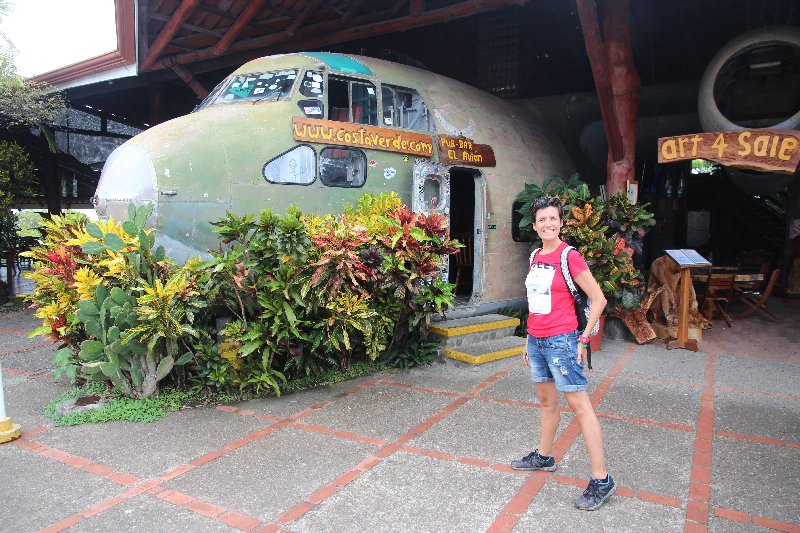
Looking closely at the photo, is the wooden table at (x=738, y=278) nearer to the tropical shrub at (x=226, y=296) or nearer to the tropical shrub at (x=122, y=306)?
the tropical shrub at (x=226, y=296)

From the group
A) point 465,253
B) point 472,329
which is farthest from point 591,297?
point 465,253

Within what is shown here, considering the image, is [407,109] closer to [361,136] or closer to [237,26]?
[361,136]

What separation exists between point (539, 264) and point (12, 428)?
440 centimetres

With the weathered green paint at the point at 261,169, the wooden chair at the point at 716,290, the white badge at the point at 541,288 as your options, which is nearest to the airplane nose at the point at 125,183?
the weathered green paint at the point at 261,169

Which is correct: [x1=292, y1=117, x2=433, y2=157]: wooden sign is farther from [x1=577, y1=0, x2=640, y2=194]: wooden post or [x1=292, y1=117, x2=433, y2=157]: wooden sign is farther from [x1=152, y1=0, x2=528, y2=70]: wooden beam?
[x1=152, y1=0, x2=528, y2=70]: wooden beam

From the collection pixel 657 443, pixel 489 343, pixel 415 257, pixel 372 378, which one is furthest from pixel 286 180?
pixel 657 443

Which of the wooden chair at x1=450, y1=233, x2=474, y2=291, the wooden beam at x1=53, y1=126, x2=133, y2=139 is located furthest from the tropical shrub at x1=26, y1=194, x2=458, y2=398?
the wooden beam at x1=53, y1=126, x2=133, y2=139

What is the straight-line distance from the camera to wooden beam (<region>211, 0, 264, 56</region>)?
10.5 meters

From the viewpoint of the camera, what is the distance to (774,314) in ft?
32.1

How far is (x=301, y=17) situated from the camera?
11281 mm

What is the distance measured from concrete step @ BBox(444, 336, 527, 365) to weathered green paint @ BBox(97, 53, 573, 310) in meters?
0.88

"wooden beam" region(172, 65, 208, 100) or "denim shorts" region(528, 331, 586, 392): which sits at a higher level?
"wooden beam" region(172, 65, 208, 100)

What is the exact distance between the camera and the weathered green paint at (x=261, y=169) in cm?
547

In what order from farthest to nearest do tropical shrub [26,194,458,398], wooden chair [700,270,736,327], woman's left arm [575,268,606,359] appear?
wooden chair [700,270,736,327]
tropical shrub [26,194,458,398]
woman's left arm [575,268,606,359]
